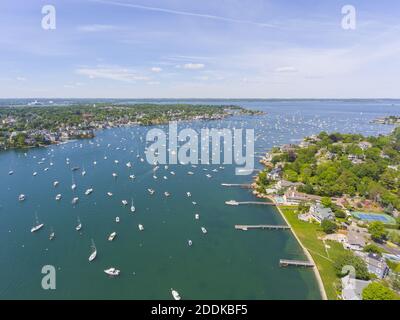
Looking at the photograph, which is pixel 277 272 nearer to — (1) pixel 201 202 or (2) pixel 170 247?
(2) pixel 170 247

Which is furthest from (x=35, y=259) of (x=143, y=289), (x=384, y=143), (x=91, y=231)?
(x=384, y=143)

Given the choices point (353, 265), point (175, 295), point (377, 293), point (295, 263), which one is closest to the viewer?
point (377, 293)

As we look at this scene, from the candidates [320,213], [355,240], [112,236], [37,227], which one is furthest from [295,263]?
[37,227]

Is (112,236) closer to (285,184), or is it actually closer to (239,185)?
(239,185)

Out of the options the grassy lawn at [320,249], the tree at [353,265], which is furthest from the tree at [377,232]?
the tree at [353,265]

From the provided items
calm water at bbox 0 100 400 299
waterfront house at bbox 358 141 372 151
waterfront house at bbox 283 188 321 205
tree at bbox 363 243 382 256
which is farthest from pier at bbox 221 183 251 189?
waterfront house at bbox 358 141 372 151

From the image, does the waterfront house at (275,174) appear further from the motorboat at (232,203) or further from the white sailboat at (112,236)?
the white sailboat at (112,236)

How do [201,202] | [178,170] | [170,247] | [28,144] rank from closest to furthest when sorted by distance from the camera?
[170,247]
[201,202]
[178,170]
[28,144]
